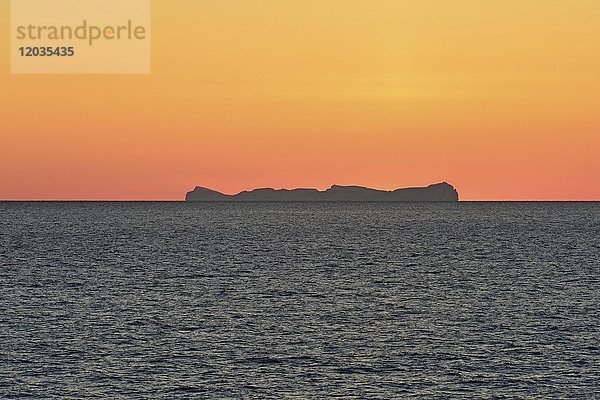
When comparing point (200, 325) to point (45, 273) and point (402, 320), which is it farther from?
point (45, 273)

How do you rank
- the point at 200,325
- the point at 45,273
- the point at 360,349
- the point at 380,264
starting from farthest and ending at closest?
the point at 380,264
the point at 45,273
the point at 200,325
the point at 360,349

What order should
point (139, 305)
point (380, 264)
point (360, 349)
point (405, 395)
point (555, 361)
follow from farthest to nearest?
point (380, 264) → point (139, 305) → point (360, 349) → point (555, 361) → point (405, 395)

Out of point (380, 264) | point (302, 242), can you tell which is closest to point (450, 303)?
point (380, 264)

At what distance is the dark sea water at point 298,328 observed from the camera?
133ft

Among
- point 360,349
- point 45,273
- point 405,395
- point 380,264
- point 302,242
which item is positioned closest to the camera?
point 405,395

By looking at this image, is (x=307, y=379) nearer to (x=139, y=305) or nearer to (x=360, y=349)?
(x=360, y=349)

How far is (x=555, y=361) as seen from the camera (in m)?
45.0

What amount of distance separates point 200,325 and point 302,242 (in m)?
94.1

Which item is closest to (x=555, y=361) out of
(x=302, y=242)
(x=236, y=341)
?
(x=236, y=341)

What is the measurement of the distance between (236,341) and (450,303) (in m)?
23.1

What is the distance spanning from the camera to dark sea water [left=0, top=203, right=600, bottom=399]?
40688 mm

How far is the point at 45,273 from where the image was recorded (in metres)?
89.4

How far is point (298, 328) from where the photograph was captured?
5503 centimetres

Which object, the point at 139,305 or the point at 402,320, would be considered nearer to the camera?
the point at 402,320
